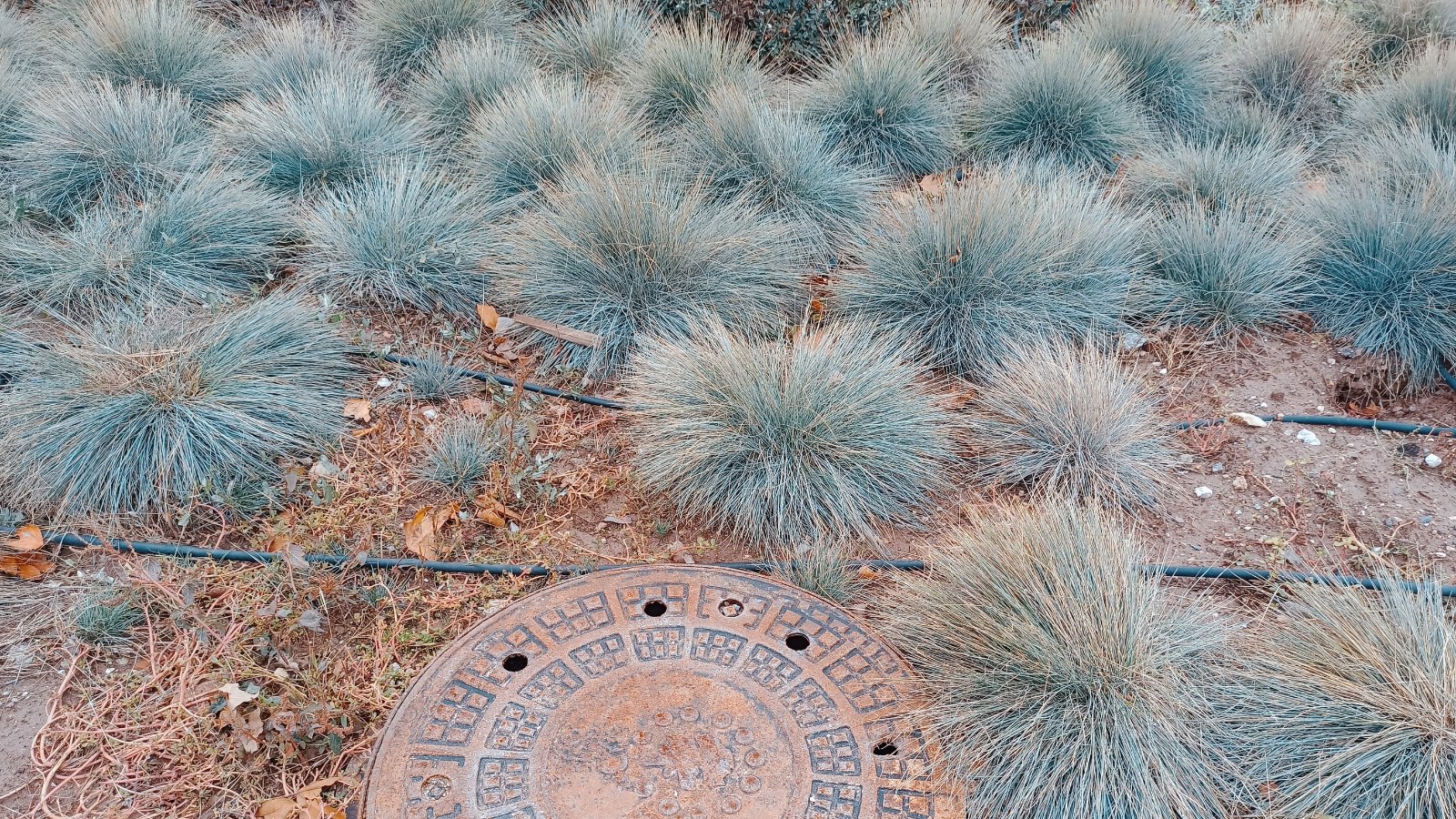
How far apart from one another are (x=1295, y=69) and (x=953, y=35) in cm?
188

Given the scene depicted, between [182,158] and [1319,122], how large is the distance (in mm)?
5777

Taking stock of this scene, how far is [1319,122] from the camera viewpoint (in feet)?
18.3

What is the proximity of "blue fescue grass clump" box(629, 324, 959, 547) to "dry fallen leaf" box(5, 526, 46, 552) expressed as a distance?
5.59 feet

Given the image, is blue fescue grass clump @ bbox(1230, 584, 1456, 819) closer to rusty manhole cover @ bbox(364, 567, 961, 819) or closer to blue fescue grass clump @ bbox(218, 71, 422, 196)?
rusty manhole cover @ bbox(364, 567, 961, 819)

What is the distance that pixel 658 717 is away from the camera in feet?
7.30

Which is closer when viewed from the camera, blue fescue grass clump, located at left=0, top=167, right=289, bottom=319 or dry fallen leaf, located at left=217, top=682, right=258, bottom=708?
dry fallen leaf, located at left=217, top=682, right=258, bottom=708

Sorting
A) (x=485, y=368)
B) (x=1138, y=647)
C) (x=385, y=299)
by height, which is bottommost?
(x=1138, y=647)

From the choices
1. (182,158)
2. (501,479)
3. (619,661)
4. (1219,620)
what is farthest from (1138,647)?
(182,158)

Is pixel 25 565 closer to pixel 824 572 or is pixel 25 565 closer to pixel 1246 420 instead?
pixel 824 572

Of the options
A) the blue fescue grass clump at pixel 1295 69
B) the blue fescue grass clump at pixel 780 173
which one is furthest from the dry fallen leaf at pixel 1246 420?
the blue fescue grass clump at pixel 1295 69

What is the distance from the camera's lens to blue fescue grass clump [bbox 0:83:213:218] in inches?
171

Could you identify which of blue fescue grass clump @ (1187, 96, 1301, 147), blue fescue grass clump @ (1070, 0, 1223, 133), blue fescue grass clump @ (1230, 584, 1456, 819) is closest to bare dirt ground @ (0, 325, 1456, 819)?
blue fescue grass clump @ (1230, 584, 1456, 819)

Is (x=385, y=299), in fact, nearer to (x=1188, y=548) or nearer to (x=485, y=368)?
(x=485, y=368)

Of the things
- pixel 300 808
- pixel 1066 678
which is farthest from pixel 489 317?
pixel 1066 678
